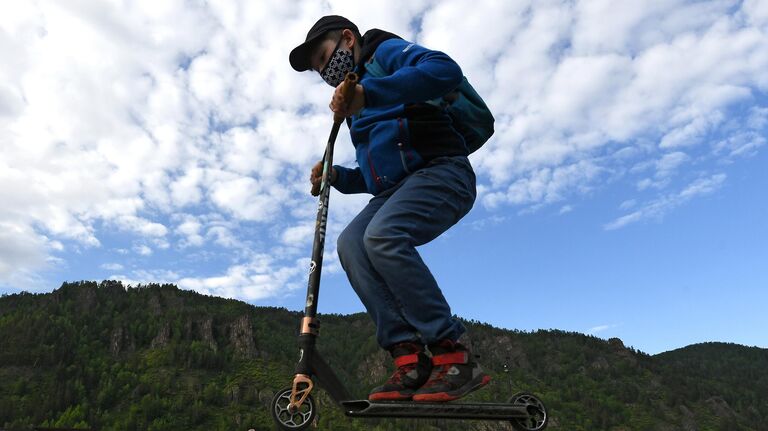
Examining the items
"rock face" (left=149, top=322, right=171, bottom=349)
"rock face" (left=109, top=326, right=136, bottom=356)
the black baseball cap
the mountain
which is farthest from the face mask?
"rock face" (left=149, top=322, right=171, bottom=349)

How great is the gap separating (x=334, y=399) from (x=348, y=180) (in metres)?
1.90

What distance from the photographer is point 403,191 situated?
374 cm

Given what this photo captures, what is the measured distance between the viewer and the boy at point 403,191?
347cm

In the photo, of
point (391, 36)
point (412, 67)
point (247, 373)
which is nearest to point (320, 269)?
point (412, 67)

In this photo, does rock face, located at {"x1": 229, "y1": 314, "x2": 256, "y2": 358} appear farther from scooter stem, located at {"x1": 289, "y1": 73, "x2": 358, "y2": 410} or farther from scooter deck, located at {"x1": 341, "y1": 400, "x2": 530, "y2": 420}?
scooter deck, located at {"x1": 341, "y1": 400, "x2": 530, "y2": 420}

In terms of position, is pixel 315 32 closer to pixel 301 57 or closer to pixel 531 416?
pixel 301 57

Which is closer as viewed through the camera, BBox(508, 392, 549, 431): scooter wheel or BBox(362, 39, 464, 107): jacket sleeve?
BBox(362, 39, 464, 107): jacket sleeve

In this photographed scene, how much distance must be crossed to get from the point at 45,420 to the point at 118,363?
36332 mm

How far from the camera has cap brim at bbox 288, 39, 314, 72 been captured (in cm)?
400

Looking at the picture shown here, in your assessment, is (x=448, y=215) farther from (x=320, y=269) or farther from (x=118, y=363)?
(x=118, y=363)

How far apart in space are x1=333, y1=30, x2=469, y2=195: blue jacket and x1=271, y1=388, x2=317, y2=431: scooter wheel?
1.61m

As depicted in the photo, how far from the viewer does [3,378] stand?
152625 millimetres

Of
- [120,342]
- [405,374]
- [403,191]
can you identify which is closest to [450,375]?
[405,374]

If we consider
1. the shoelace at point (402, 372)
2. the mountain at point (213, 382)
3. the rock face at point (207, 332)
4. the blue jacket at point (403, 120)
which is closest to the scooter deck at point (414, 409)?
the shoelace at point (402, 372)
